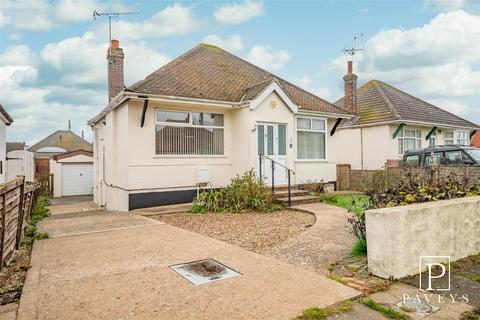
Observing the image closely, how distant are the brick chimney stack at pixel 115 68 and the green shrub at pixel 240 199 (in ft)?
21.1

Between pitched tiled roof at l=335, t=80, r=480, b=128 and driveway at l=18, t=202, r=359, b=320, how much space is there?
14853 millimetres

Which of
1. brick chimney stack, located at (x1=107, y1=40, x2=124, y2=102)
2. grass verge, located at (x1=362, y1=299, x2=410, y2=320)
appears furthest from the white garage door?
grass verge, located at (x1=362, y1=299, x2=410, y2=320)

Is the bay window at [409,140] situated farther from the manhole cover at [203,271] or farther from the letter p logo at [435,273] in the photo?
the manhole cover at [203,271]

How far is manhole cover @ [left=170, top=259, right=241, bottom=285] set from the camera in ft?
13.4

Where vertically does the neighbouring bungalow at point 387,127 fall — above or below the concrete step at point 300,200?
above

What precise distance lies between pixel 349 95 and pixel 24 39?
51.7ft

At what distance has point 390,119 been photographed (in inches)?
663

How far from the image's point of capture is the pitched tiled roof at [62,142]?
46562 mm

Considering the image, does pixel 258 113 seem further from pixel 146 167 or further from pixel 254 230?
pixel 254 230

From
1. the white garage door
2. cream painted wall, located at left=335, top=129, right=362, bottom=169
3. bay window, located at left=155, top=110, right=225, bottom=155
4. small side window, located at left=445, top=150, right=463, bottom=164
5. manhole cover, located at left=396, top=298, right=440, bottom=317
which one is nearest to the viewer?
manhole cover, located at left=396, top=298, right=440, bottom=317

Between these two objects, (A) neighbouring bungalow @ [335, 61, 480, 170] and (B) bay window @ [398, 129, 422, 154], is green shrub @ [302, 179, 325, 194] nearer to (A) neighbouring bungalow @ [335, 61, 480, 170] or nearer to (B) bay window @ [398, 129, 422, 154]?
(A) neighbouring bungalow @ [335, 61, 480, 170]

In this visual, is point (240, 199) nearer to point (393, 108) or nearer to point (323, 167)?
point (323, 167)

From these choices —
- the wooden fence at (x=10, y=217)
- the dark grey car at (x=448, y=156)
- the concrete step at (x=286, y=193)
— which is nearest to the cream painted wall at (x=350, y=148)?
the dark grey car at (x=448, y=156)

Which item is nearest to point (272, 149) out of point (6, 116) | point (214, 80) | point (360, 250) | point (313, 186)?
point (313, 186)
